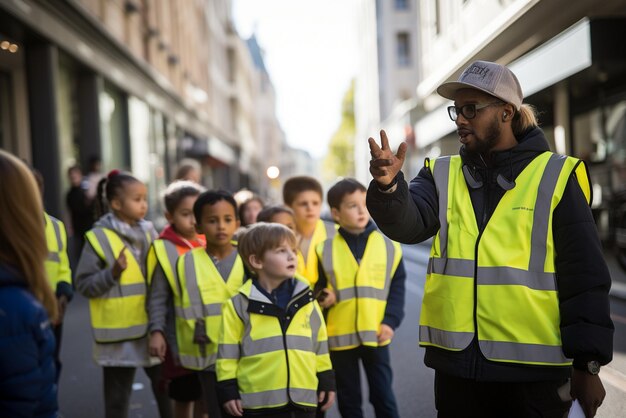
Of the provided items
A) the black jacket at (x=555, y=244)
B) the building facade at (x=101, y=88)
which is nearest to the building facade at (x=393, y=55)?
the building facade at (x=101, y=88)

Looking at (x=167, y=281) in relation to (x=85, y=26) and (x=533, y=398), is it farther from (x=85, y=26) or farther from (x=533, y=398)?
(x=85, y=26)

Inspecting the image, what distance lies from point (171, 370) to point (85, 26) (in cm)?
1041

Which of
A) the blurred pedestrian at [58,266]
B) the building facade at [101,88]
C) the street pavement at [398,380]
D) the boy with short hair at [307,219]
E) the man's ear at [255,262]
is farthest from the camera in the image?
the building facade at [101,88]

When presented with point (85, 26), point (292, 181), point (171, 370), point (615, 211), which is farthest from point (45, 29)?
point (615, 211)

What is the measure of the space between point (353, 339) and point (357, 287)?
1.05 ft

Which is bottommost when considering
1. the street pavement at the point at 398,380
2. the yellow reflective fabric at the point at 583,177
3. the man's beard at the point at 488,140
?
the street pavement at the point at 398,380

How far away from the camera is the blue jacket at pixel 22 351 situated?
2006 mm

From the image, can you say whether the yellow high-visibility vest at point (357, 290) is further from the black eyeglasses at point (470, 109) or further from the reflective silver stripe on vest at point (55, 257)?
the reflective silver stripe on vest at point (55, 257)

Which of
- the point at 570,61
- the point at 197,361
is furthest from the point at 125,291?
the point at 570,61

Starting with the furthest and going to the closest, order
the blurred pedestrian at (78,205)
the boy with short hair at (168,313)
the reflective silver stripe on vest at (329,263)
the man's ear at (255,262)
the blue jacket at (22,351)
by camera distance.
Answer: the blurred pedestrian at (78,205) → the reflective silver stripe on vest at (329,263) → the boy with short hair at (168,313) → the man's ear at (255,262) → the blue jacket at (22,351)

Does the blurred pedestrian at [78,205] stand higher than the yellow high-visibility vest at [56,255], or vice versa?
the blurred pedestrian at [78,205]

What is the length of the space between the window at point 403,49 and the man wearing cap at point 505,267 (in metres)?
47.5

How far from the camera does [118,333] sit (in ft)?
14.4

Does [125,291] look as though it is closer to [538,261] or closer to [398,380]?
[398,380]
